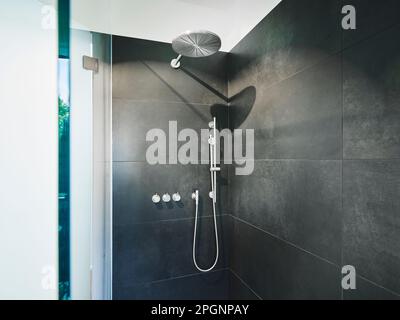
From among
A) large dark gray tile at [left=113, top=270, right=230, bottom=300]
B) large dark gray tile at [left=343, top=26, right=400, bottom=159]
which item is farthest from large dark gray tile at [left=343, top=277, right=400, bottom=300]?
large dark gray tile at [left=113, top=270, right=230, bottom=300]

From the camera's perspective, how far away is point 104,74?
3.81 feet

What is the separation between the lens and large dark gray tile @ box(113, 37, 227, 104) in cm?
148

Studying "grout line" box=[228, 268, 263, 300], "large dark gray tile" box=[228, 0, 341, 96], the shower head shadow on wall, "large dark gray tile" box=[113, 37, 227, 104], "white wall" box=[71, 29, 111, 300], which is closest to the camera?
"white wall" box=[71, 29, 111, 300]

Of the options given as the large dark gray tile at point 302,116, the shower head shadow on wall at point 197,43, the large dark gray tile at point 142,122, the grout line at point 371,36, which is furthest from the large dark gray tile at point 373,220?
the large dark gray tile at point 142,122

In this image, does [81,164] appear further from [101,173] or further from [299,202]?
[299,202]

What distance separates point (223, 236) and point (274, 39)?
4.70ft

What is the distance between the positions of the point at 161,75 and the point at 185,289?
162 cm

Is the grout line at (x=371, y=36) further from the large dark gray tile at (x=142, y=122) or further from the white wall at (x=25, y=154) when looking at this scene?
the white wall at (x=25, y=154)

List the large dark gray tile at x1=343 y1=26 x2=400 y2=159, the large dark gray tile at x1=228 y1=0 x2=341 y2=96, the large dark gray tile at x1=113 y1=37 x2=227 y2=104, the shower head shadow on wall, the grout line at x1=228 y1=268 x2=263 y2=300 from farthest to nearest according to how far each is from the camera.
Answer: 1. the large dark gray tile at x1=113 y1=37 x2=227 y2=104
2. the grout line at x1=228 y1=268 x2=263 y2=300
3. the shower head shadow on wall
4. the large dark gray tile at x1=228 y1=0 x2=341 y2=96
5. the large dark gray tile at x1=343 y1=26 x2=400 y2=159

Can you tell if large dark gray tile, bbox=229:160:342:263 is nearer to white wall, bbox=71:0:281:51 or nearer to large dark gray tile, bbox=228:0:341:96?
large dark gray tile, bbox=228:0:341:96

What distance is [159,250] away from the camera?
1.53 meters

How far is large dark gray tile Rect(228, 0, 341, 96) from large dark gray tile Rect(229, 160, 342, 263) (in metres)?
0.51

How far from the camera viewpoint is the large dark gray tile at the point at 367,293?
717 millimetres
